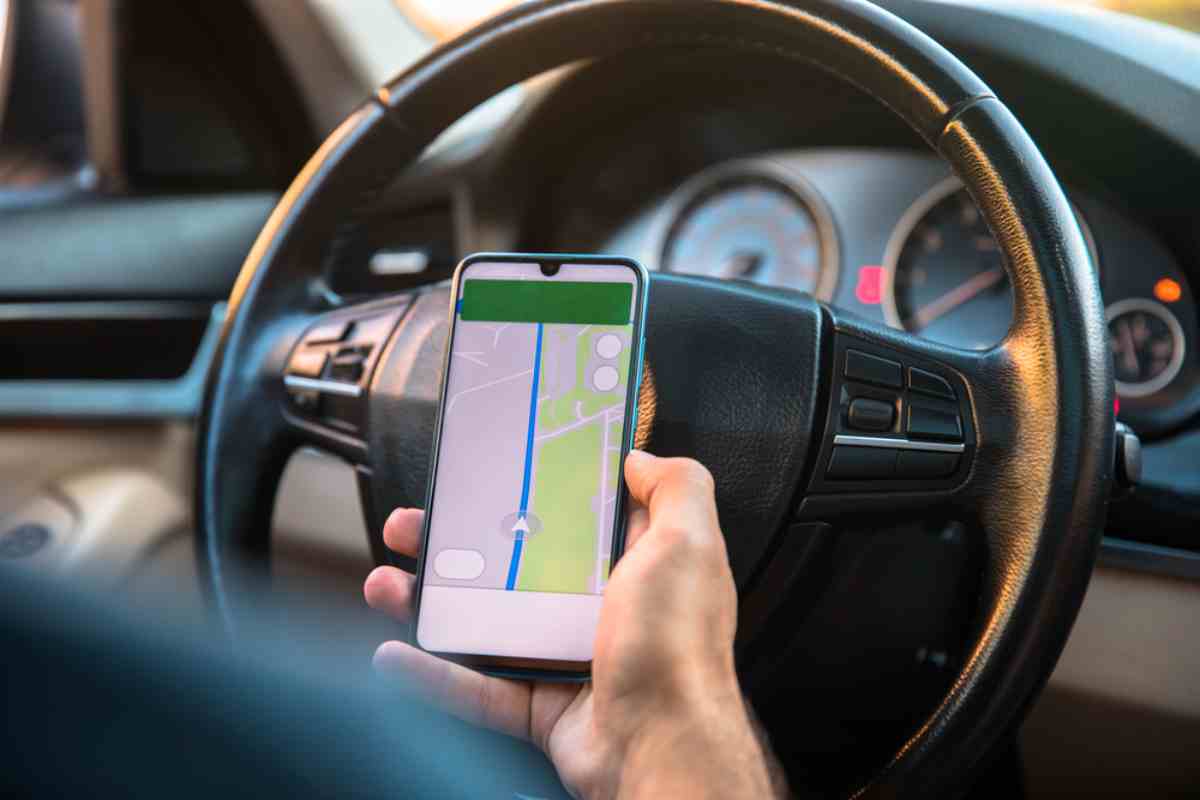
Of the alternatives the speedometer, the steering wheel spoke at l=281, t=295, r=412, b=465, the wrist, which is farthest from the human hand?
the speedometer

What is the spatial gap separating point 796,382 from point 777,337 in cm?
3

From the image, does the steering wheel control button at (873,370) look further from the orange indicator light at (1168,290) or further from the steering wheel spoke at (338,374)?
the orange indicator light at (1168,290)

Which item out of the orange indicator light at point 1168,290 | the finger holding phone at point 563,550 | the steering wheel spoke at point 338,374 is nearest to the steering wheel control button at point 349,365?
the steering wheel spoke at point 338,374

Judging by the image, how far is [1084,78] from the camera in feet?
3.15

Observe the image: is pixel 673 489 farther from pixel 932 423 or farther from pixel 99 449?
pixel 99 449

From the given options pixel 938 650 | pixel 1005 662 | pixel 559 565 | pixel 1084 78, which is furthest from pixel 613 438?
pixel 1084 78

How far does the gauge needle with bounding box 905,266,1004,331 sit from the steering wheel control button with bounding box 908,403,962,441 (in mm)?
505

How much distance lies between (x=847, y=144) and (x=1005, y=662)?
794 mm

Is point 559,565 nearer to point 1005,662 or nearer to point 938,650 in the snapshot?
point 1005,662

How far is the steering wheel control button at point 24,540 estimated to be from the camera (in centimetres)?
143

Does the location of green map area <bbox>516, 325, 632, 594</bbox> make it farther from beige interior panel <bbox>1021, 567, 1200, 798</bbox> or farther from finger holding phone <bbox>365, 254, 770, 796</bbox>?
beige interior panel <bbox>1021, 567, 1200, 798</bbox>

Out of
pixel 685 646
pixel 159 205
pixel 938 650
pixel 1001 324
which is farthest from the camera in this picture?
pixel 159 205

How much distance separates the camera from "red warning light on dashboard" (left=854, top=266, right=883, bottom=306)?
1.23 metres

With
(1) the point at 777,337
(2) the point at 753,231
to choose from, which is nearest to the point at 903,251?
(2) the point at 753,231
